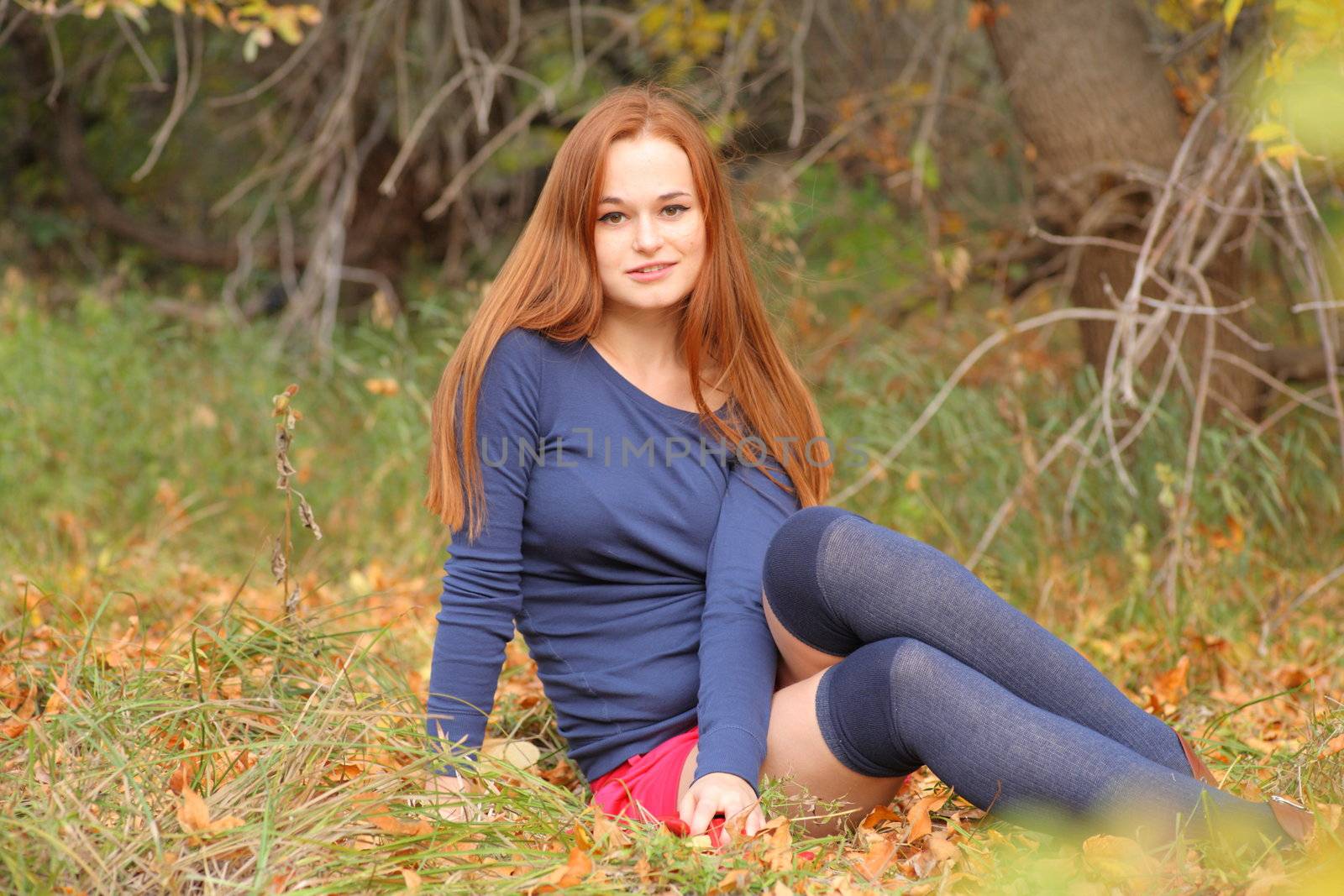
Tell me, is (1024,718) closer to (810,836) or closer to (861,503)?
(810,836)

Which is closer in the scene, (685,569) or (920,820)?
(920,820)

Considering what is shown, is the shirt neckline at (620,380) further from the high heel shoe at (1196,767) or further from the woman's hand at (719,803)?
the high heel shoe at (1196,767)

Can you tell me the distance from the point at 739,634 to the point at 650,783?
0.26m

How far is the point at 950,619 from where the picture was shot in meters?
1.74

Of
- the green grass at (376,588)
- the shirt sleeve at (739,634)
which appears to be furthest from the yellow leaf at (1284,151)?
the shirt sleeve at (739,634)

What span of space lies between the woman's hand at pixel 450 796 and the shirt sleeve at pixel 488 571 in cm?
7

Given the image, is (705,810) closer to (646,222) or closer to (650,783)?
(650,783)

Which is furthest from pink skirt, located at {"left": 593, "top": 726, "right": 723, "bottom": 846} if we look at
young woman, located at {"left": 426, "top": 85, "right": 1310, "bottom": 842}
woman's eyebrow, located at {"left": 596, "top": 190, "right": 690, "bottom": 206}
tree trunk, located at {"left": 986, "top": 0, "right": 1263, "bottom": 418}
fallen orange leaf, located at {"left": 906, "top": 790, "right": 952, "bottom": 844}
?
tree trunk, located at {"left": 986, "top": 0, "right": 1263, "bottom": 418}

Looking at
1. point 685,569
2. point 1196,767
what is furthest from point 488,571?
point 1196,767

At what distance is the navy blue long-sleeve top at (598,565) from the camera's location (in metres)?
1.86

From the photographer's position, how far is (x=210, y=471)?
4.27 metres

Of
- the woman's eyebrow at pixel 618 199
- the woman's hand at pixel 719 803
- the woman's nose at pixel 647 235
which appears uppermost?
the woman's eyebrow at pixel 618 199

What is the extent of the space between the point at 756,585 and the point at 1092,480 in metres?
A: 1.70

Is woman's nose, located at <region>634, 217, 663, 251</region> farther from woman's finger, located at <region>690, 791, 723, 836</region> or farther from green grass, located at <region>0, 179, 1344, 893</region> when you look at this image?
woman's finger, located at <region>690, 791, 723, 836</region>
